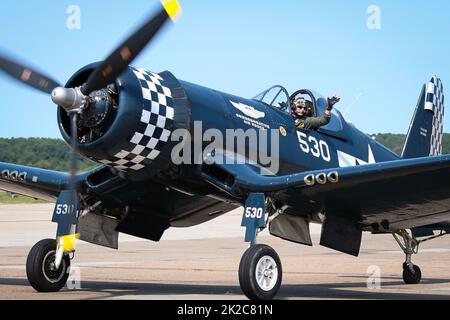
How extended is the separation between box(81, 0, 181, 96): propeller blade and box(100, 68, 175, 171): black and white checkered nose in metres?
0.47

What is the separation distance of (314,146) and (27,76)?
434 cm

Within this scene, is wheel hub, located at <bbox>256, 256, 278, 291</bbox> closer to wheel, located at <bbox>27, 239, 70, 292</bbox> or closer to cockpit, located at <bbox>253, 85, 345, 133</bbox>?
cockpit, located at <bbox>253, 85, 345, 133</bbox>

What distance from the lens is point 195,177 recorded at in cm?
1070

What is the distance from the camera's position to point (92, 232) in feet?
40.6

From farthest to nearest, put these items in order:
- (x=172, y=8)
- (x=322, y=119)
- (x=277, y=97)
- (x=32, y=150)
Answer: (x=32, y=150), (x=322, y=119), (x=277, y=97), (x=172, y=8)

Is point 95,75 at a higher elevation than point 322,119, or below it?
below

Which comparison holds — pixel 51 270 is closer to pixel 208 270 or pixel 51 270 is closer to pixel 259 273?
pixel 259 273

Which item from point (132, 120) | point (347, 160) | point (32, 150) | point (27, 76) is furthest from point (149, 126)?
point (32, 150)

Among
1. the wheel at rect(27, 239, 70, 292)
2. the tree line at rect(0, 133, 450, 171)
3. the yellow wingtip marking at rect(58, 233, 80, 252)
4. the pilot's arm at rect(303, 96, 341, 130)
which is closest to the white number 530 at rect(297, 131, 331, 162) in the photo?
the pilot's arm at rect(303, 96, 341, 130)

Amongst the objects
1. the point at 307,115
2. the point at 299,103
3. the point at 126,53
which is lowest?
the point at 126,53

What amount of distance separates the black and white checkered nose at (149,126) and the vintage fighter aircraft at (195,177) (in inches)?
0.6

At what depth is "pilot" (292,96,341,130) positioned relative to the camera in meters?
12.1

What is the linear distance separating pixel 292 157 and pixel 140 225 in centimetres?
265
